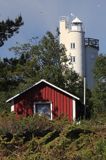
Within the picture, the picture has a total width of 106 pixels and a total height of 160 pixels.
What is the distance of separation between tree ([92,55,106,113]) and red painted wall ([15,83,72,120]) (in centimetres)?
1397

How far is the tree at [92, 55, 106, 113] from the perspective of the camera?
193ft

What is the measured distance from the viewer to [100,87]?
208ft

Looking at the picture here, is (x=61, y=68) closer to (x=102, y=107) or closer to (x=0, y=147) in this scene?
(x=102, y=107)

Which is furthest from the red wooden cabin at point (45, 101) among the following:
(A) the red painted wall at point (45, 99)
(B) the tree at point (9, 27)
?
(B) the tree at point (9, 27)

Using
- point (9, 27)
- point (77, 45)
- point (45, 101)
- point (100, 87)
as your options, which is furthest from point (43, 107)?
point (77, 45)

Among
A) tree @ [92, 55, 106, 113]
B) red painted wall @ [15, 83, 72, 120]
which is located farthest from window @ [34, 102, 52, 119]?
tree @ [92, 55, 106, 113]

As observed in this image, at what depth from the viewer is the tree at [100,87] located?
5897 centimetres

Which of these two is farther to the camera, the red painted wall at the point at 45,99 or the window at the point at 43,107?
the red painted wall at the point at 45,99

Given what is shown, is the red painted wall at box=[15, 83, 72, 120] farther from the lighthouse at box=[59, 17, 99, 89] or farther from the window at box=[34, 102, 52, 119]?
the lighthouse at box=[59, 17, 99, 89]

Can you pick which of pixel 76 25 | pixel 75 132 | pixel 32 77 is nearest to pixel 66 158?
pixel 75 132

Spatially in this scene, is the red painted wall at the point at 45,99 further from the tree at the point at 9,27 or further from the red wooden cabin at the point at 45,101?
the tree at the point at 9,27

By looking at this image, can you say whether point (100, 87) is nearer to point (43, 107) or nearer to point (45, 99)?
point (45, 99)

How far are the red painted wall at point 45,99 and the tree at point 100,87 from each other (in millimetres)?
13973

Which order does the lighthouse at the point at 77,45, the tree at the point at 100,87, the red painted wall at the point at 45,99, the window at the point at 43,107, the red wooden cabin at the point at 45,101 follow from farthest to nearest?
1. the lighthouse at the point at 77,45
2. the tree at the point at 100,87
3. the red painted wall at the point at 45,99
4. the red wooden cabin at the point at 45,101
5. the window at the point at 43,107
